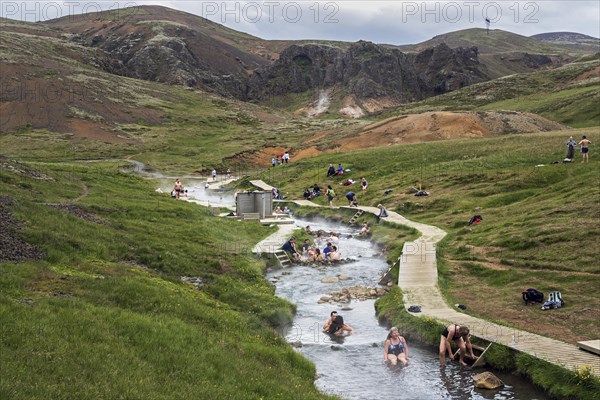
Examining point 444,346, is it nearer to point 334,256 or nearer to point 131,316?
point 131,316

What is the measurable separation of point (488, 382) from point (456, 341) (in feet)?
8.18

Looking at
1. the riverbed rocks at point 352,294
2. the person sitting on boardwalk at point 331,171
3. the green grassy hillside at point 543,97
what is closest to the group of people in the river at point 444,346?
the riverbed rocks at point 352,294

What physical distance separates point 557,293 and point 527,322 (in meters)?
2.71

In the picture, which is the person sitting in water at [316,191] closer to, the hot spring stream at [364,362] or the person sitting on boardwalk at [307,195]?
the person sitting on boardwalk at [307,195]

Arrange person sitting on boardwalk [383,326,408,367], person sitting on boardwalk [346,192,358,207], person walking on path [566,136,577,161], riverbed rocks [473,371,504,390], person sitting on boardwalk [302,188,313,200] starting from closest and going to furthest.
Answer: riverbed rocks [473,371,504,390]
person sitting on boardwalk [383,326,408,367]
person walking on path [566,136,577,161]
person sitting on boardwalk [346,192,358,207]
person sitting on boardwalk [302,188,313,200]

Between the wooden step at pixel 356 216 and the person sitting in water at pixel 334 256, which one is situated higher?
the wooden step at pixel 356 216

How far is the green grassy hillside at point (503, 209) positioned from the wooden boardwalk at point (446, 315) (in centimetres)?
86

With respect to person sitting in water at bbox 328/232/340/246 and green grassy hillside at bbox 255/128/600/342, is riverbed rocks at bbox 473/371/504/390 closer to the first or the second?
green grassy hillside at bbox 255/128/600/342

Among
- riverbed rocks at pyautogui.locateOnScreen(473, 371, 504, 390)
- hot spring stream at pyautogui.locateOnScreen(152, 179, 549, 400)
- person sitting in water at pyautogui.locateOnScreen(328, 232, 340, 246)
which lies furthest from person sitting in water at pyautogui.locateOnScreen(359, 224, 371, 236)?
riverbed rocks at pyautogui.locateOnScreen(473, 371, 504, 390)

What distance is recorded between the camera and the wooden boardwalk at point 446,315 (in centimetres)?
1914

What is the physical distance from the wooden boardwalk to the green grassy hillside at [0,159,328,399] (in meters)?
6.06

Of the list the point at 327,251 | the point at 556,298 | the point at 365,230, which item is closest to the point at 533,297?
the point at 556,298

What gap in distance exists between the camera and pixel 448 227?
43781 mm

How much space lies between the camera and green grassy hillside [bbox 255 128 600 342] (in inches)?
1041
